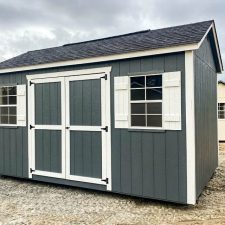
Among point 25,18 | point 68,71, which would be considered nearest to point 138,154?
point 68,71

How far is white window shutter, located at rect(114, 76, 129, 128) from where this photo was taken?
4.87 metres

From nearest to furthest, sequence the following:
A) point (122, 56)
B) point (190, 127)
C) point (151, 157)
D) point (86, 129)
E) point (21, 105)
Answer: point (190, 127)
point (151, 157)
point (122, 56)
point (86, 129)
point (21, 105)

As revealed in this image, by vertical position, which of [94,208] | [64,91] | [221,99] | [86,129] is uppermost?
[221,99]

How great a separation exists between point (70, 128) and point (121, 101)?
132cm

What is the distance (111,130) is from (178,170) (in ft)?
4.70

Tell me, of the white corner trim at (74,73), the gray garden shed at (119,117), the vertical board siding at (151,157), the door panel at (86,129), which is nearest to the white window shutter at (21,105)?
the gray garden shed at (119,117)

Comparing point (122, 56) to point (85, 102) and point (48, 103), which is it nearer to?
point (85, 102)

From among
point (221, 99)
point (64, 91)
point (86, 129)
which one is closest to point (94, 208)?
point (86, 129)

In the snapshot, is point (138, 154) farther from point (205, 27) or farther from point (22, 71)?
point (22, 71)

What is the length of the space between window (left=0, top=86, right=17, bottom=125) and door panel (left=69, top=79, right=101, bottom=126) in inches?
68.8

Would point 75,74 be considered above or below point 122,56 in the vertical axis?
below

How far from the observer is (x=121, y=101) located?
4930 millimetres

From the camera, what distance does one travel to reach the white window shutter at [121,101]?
16.0 feet

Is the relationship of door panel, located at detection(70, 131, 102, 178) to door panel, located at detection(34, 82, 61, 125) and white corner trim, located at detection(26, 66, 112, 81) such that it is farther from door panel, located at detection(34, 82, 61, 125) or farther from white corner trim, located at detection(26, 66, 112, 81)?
white corner trim, located at detection(26, 66, 112, 81)
